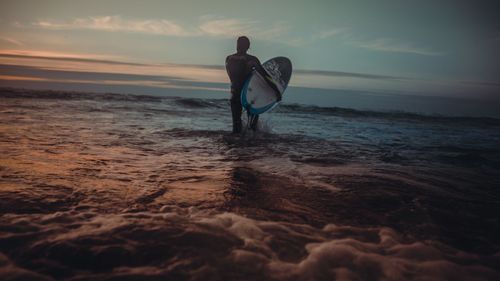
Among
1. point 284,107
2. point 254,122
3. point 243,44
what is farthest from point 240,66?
point 284,107

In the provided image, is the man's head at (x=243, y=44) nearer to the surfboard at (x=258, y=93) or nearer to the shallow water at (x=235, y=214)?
the surfboard at (x=258, y=93)

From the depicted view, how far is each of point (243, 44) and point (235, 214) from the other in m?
6.28

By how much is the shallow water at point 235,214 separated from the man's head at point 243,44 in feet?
10.8

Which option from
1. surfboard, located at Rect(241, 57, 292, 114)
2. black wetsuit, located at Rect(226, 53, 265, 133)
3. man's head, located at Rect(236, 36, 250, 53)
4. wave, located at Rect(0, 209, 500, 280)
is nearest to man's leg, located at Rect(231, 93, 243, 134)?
black wetsuit, located at Rect(226, 53, 265, 133)

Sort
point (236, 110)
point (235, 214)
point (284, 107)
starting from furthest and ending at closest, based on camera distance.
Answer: point (284, 107)
point (236, 110)
point (235, 214)

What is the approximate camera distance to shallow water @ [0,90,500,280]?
7.83ft

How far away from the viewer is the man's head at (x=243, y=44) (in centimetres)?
854

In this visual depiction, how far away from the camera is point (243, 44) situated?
8570mm

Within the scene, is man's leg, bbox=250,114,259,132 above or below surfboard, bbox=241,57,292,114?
below

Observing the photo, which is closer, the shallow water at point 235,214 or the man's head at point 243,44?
the shallow water at point 235,214

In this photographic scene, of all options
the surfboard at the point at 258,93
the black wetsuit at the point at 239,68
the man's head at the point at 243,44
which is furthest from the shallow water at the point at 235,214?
the man's head at the point at 243,44

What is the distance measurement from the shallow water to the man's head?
130 inches

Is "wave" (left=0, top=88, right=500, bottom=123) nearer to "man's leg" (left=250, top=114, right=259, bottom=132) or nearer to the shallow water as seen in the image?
"man's leg" (left=250, top=114, right=259, bottom=132)

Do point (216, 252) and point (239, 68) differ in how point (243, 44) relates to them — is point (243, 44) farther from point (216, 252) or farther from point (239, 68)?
point (216, 252)
